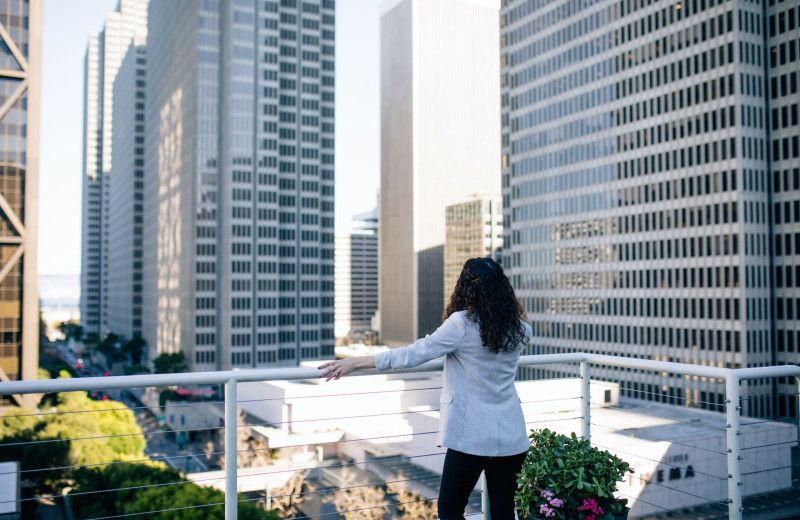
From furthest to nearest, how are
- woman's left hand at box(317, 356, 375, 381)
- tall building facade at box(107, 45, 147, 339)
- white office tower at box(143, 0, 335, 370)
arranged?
1. tall building facade at box(107, 45, 147, 339)
2. white office tower at box(143, 0, 335, 370)
3. woman's left hand at box(317, 356, 375, 381)

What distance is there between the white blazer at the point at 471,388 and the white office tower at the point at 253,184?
9879cm

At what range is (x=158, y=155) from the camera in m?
126

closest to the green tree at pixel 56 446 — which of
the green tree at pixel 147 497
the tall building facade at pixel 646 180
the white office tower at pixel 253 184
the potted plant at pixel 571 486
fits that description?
the green tree at pixel 147 497

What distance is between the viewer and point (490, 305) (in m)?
3.89

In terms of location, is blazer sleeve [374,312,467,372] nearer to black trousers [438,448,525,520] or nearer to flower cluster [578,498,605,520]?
black trousers [438,448,525,520]

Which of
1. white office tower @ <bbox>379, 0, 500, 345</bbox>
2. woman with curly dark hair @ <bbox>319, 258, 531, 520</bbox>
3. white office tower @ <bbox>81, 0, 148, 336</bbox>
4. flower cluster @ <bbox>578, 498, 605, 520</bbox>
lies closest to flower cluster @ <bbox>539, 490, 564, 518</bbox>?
flower cluster @ <bbox>578, 498, 605, 520</bbox>

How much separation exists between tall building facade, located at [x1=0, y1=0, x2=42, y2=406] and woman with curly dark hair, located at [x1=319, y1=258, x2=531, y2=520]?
4588cm

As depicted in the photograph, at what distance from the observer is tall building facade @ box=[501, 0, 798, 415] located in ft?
239

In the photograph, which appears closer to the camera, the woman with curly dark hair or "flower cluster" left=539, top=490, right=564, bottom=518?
the woman with curly dark hair

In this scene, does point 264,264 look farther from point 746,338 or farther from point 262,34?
point 746,338

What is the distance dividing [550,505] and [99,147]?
203865mm

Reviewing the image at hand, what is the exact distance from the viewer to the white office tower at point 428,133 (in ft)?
541

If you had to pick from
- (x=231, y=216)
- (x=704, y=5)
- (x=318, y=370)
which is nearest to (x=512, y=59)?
(x=704, y=5)

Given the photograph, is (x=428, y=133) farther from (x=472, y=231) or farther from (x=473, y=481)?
(x=473, y=481)
